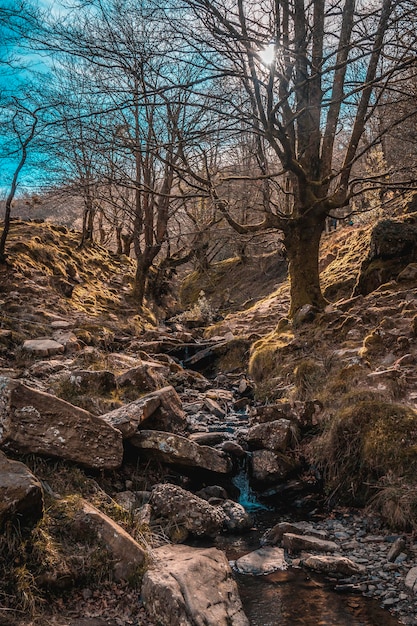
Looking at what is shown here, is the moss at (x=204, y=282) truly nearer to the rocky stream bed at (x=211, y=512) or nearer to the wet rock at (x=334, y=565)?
the rocky stream bed at (x=211, y=512)

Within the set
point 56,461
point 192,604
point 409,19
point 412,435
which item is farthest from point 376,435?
point 409,19

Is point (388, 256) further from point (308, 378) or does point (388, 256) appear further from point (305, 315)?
point (308, 378)

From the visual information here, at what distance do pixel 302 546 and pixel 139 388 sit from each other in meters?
3.38

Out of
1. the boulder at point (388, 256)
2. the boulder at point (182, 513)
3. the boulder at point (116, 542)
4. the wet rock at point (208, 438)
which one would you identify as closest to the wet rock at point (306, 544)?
the boulder at point (182, 513)

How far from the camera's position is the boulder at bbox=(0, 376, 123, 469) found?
3.90m

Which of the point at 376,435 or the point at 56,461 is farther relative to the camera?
the point at 376,435

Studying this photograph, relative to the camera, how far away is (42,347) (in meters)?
8.23

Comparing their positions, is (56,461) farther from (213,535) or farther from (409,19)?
(409,19)

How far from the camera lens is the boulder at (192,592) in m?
2.95

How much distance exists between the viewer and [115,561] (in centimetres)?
338

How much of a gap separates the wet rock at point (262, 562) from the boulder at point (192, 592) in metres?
0.50

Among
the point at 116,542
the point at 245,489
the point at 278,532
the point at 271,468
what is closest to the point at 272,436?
the point at 271,468

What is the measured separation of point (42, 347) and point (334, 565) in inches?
239

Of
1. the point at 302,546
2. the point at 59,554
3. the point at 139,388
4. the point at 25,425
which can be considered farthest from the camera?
the point at 139,388
